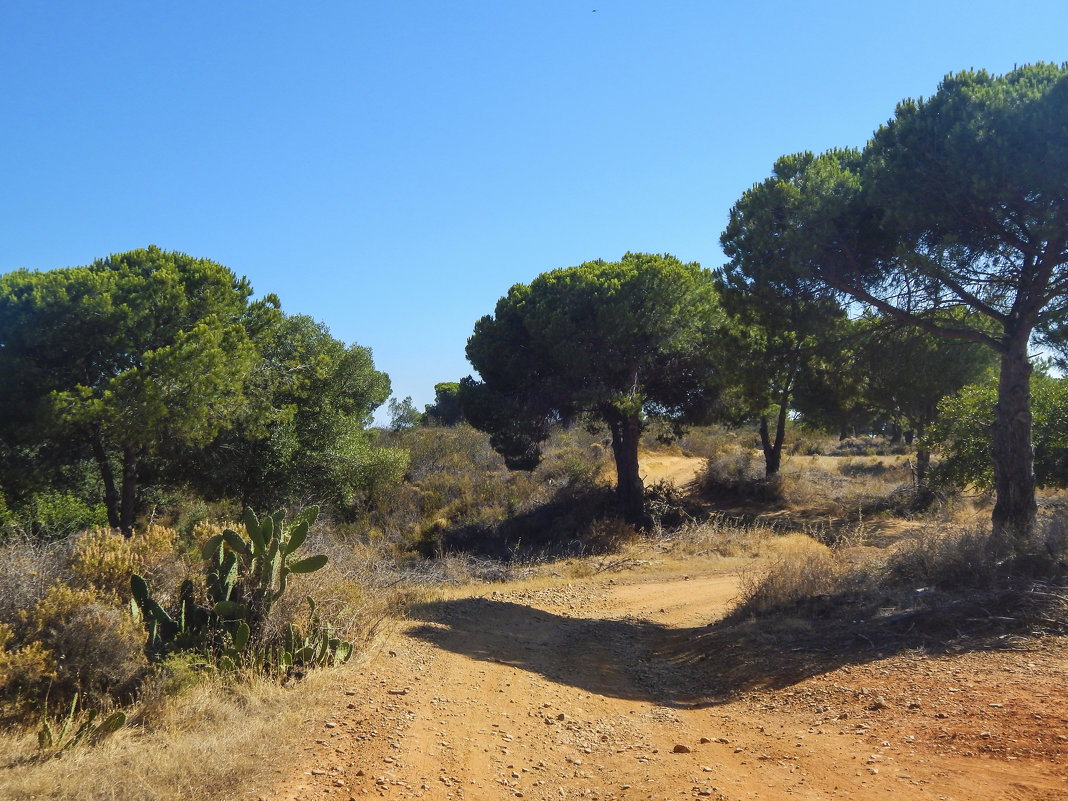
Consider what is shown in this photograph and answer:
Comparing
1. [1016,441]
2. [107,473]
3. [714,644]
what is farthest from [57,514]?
[1016,441]

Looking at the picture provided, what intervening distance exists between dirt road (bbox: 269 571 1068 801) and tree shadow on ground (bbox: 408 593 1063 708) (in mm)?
54

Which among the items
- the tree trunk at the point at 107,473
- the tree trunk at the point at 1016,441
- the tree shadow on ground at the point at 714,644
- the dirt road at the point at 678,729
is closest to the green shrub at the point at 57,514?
the tree trunk at the point at 107,473

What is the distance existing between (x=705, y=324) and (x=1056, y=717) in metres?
15.7

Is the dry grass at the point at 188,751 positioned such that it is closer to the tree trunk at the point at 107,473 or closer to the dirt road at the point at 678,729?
the dirt road at the point at 678,729

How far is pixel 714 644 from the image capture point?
8.48 m

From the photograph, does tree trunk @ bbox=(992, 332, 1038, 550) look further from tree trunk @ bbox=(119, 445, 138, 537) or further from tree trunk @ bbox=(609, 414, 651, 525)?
tree trunk @ bbox=(119, 445, 138, 537)

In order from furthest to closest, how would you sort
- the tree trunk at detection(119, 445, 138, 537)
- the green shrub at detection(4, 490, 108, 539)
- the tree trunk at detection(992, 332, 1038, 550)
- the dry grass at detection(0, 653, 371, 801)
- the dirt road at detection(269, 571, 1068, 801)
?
the tree trunk at detection(119, 445, 138, 537) → the green shrub at detection(4, 490, 108, 539) → the tree trunk at detection(992, 332, 1038, 550) → the dirt road at detection(269, 571, 1068, 801) → the dry grass at detection(0, 653, 371, 801)

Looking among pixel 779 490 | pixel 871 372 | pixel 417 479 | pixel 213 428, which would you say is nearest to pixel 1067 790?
pixel 871 372

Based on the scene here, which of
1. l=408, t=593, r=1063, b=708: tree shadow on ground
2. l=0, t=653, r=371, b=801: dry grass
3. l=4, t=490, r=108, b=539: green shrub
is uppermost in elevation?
l=4, t=490, r=108, b=539: green shrub

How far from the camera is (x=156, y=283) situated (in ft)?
49.6

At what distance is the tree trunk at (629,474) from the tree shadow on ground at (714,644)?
12.1m

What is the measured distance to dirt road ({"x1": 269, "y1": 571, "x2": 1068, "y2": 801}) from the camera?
174 inches

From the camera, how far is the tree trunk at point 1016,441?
9359 millimetres

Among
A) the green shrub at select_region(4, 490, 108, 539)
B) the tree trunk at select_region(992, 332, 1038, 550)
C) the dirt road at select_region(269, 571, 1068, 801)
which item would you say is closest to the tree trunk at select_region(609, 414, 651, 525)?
the tree trunk at select_region(992, 332, 1038, 550)
